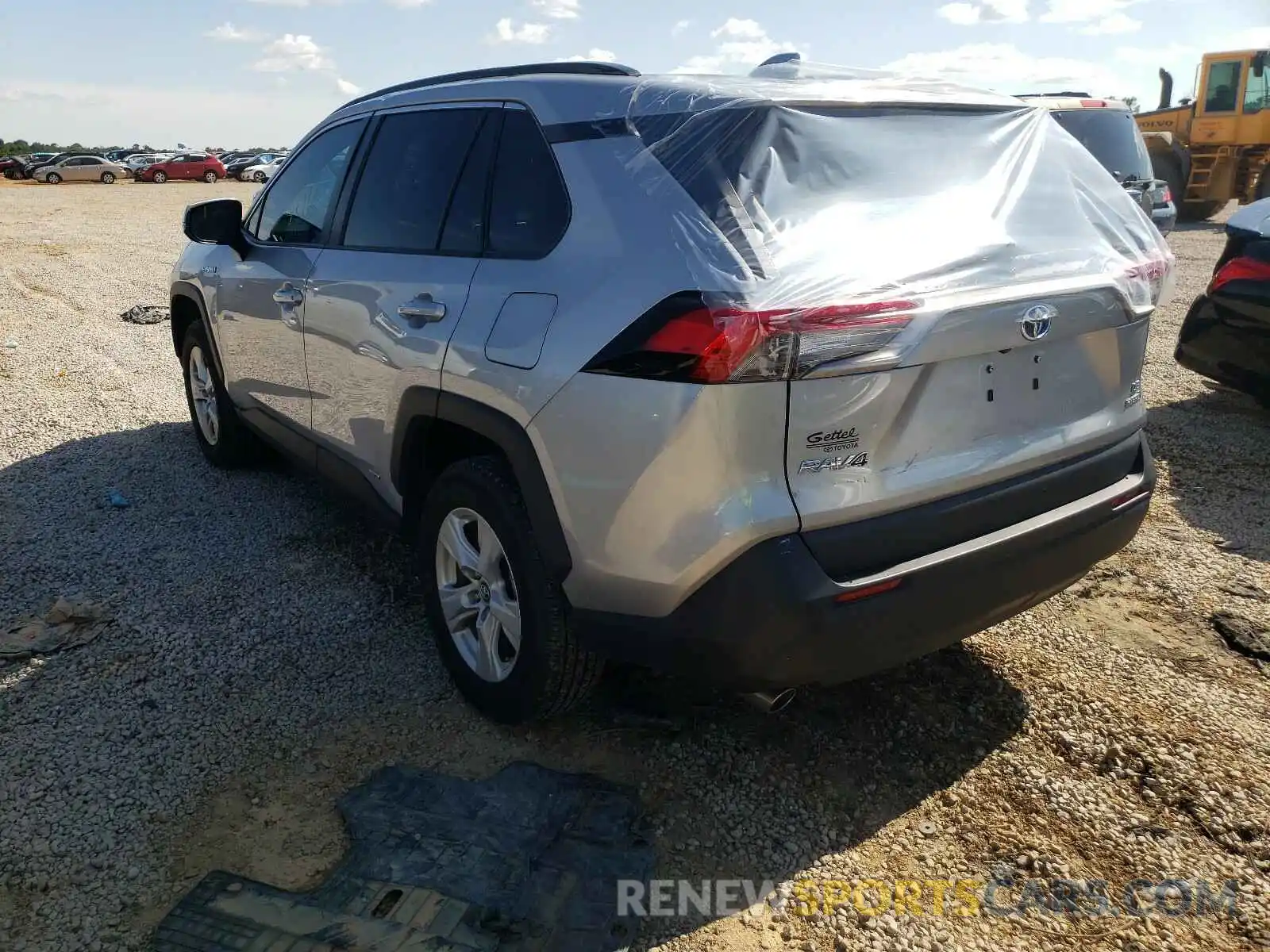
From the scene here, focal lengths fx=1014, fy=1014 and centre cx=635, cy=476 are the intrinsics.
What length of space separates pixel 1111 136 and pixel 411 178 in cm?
855

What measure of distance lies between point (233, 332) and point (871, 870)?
358cm

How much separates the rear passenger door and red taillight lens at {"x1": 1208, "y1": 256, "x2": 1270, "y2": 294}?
427cm

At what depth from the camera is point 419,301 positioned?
2.99 metres

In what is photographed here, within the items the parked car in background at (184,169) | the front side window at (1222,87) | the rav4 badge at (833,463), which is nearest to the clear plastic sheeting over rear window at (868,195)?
the rav4 badge at (833,463)

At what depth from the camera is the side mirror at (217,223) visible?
4328 mm

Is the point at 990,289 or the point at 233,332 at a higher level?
→ the point at 990,289

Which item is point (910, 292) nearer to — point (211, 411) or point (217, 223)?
point (217, 223)

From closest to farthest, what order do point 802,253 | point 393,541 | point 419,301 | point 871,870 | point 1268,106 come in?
point 802,253
point 871,870
point 419,301
point 393,541
point 1268,106

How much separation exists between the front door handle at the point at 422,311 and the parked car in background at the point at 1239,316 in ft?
14.6

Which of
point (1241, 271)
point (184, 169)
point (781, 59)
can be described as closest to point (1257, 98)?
point (1241, 271)

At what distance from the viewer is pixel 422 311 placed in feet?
9.73

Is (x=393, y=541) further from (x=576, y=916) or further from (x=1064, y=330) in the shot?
(x=1064, y=330)

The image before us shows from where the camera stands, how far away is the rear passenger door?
2.96 meters

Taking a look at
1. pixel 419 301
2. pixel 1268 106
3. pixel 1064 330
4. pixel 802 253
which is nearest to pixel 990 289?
pixel 1064 330
